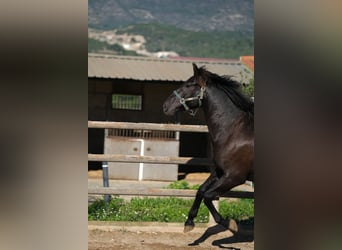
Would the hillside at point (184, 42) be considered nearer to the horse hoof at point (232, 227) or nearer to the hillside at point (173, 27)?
the hillside at point (173, 27)

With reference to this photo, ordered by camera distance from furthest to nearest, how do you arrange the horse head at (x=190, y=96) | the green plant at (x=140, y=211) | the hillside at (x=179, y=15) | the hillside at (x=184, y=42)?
the hillside at (x=179, y=15) < the hillside at (x=184, y=42) < the green plant at (x=140, y=211) < the horse head at (x=190, y=96)

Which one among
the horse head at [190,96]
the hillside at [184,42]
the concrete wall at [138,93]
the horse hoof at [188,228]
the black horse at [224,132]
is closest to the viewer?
the black horse at [224,132]

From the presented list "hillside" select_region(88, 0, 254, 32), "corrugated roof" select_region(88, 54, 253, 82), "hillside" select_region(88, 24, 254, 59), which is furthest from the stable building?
"hillside" select_region(88, 0, 254, 32)

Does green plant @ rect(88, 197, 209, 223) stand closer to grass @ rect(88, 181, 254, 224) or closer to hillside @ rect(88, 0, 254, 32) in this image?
grass @ rect(88, 181, 254, 224)

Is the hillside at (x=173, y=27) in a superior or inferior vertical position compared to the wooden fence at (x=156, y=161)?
superior

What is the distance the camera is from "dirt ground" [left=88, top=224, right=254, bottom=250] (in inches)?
196

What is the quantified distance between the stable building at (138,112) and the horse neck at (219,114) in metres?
6.69

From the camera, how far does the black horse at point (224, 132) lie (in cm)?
486

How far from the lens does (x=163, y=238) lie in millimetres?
5305

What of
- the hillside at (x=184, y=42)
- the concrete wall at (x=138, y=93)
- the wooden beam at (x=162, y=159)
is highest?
the hillside at (x=184, y=42)

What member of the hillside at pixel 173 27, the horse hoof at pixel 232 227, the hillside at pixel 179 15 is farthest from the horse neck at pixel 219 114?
the hillside at pixel 179 15
